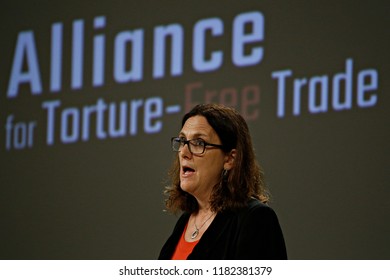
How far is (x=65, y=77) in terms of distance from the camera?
5504mm

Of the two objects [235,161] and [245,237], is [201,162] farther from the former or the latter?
[245,237]

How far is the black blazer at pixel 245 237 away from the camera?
88.4 inches

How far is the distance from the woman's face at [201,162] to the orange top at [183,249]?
19 centimetres

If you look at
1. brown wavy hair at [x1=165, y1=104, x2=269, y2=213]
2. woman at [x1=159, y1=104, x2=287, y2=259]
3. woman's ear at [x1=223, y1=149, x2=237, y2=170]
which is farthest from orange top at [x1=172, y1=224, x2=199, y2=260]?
woman's ear at [x1=223, y1=149, x2=237, y2=170]

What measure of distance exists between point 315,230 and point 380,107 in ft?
3.04

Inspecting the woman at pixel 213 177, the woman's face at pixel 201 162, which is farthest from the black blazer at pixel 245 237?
the woman's face at pixel 201 162

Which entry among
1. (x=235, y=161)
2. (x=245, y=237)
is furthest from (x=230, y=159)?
(x=245, y=237)

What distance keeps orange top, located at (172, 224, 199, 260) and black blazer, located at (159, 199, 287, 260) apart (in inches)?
3.3

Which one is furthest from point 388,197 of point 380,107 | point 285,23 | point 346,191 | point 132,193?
point 132,193

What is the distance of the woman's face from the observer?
2492mm

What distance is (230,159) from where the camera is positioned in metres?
2.53

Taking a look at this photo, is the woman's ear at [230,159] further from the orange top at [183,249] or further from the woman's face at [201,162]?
the orange top at [183,249]
